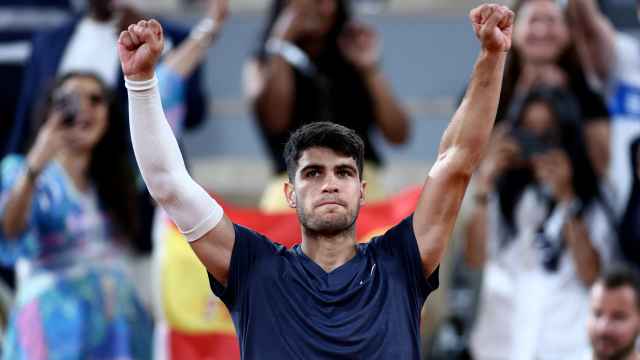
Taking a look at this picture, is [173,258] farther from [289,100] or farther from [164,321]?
[289,100]

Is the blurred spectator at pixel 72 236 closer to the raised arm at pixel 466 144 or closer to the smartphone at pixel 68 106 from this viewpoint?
the smartphone at pixel 68 106

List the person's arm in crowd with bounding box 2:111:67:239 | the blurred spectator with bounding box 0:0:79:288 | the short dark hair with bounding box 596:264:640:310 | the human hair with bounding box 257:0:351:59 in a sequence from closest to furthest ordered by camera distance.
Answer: the short dark hair with bounding box 596:264:640:310
the person's arm in crowd with bounding box 2:111:67:239
the human hair with bounding box 257:0:351:59
the blurred spectator with bounding box 0:0:79:288

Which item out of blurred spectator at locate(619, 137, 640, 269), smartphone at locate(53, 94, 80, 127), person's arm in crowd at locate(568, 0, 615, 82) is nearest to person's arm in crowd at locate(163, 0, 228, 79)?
smartphone at locate(53, 94, 80, 127)

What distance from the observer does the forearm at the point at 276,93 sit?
279 inches

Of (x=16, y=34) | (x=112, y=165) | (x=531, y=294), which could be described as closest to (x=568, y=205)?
(x=531, y=294)

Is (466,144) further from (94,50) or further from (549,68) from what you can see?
(94,50)

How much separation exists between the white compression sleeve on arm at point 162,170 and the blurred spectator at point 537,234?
102 inches

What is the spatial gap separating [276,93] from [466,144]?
2644mm

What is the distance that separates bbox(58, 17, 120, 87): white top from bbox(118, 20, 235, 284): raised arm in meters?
2.64

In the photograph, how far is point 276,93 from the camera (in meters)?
7.10

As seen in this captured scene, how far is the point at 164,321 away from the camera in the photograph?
6855 millimetres

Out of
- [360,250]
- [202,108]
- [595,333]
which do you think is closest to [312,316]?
[360,250]

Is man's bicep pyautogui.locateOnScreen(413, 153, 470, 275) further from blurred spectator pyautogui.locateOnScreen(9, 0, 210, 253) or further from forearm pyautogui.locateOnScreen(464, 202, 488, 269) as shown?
blurred spectator pyautogui.locateOnScreen(9, 0, 210, 253)

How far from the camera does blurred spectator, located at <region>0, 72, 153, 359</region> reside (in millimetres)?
6410
